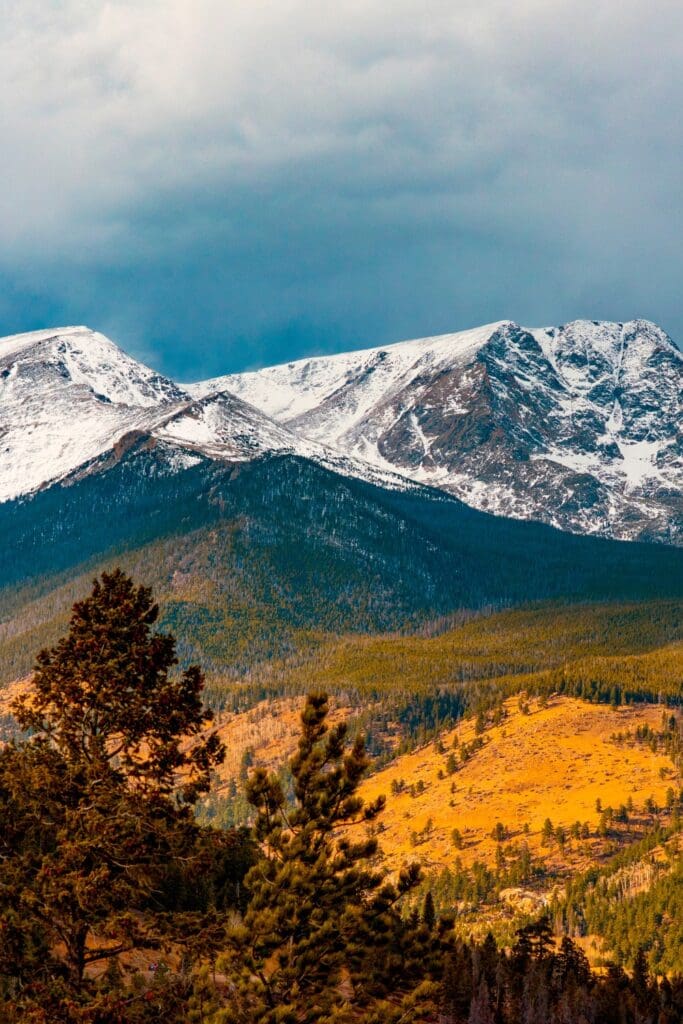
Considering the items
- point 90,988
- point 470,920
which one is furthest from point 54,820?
point 470,920

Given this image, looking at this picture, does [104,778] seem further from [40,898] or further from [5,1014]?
[5,1014]

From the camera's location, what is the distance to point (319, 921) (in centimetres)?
3048

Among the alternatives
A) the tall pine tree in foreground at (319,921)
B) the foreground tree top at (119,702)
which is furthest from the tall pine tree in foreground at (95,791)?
the tall pine tree in foreground at (319,921)

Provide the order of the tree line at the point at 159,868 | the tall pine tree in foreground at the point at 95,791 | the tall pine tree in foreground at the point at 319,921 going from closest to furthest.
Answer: the tall pine tree in foreground at the point at 95,791
the tree line at the point at 159,868
the tall pine tree in foreground at the point at 319,921

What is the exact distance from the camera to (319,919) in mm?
30547

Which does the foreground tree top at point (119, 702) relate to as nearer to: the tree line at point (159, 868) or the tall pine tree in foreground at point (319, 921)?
the tree line at point (159, 868)

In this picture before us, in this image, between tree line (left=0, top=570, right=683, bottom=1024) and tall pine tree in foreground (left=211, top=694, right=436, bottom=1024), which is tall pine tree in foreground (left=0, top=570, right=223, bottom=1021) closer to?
tree line (left=0, top=570, right=683, bottom=1024)

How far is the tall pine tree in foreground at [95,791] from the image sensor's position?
27172mm

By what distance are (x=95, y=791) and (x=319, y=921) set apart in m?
7.75

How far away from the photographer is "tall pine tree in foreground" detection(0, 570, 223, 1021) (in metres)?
27.2

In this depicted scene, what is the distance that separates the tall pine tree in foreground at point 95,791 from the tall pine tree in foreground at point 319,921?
2.90 m

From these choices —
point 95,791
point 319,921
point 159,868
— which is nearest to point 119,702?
point 95,791

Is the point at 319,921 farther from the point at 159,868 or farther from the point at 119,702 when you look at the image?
the point at 119,702

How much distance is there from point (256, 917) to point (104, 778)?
19.7ft
